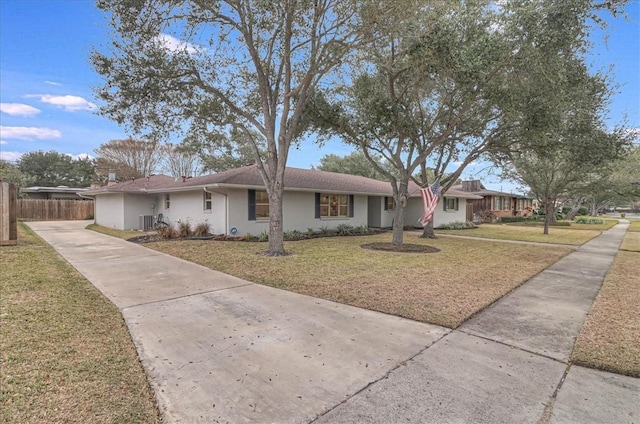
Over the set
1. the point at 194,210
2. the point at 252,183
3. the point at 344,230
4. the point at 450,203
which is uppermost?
the point at 252,183

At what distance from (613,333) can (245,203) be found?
1196cm

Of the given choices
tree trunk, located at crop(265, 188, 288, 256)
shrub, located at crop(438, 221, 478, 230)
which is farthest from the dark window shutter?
Answer: shrub, located at crop(438, 221, 478, 230)

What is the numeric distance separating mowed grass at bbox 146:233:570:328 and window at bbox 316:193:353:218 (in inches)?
175

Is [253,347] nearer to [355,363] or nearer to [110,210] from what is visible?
[355,363]

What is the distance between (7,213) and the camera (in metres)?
10.2

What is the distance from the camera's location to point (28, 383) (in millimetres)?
2816

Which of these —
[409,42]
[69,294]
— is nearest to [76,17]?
[69,294]

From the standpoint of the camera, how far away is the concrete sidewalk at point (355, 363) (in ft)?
8.47

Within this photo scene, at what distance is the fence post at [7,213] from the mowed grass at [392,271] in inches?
158

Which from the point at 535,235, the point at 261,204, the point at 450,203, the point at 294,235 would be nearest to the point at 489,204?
the point at 450,203

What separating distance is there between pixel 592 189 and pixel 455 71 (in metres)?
22.0

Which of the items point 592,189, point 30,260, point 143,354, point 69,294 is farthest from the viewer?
point 592,189

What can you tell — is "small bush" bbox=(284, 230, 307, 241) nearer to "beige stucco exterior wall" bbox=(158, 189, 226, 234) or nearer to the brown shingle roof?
the brown shingle roof

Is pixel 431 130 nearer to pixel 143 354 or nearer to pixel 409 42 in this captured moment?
pixel 409 42
